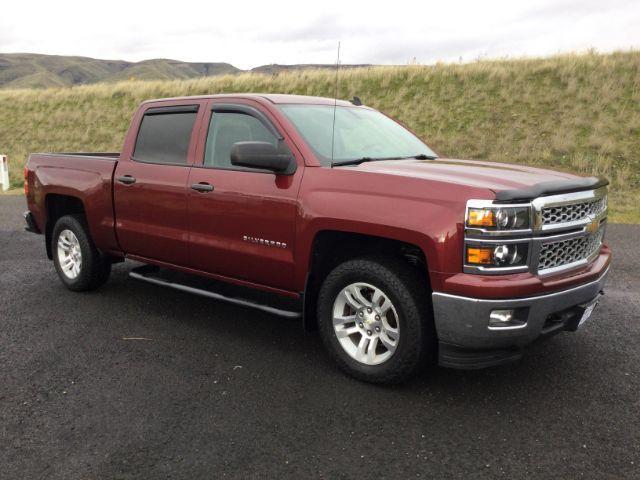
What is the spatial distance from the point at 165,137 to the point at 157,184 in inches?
18.1

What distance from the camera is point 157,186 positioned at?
16.0 ft

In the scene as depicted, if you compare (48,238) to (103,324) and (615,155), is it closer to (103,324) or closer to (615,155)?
(103,324)

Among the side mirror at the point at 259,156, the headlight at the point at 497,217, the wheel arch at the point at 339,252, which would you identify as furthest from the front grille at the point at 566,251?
the side mirror at the point at 259,156

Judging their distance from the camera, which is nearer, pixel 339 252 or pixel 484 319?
pixel 484 319

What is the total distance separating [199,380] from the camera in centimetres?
388

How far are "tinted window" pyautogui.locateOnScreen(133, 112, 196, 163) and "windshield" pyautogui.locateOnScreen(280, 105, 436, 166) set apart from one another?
0.99 metres

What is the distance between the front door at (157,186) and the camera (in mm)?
4754

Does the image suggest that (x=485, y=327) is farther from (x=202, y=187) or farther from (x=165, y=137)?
(x=165, y=137)

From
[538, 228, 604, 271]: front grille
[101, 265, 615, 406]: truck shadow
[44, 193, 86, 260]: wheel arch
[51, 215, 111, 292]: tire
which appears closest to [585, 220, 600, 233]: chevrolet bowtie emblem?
[538, 228, 604, 271]: front grille

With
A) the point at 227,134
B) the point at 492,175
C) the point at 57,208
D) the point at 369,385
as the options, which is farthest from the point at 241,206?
the point at 57,208

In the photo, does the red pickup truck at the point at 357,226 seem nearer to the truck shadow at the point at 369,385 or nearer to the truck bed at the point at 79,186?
the truck bed at the point at 79,186

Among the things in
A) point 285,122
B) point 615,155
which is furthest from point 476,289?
point 615,155

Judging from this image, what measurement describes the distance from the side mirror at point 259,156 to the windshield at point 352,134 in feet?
0.98

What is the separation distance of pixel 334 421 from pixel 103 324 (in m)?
2.58
